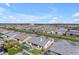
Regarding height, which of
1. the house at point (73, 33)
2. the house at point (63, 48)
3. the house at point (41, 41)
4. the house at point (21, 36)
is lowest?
the house at point (63, 48)

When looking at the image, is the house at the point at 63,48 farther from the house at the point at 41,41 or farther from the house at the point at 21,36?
the house at the point at 21,36

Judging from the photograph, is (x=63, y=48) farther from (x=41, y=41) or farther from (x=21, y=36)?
(x=21, y=36)

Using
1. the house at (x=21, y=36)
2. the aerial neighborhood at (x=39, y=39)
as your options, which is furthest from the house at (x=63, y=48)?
the house at (x=21, y=36)

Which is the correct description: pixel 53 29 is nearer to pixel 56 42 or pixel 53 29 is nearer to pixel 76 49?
pixel 56 42

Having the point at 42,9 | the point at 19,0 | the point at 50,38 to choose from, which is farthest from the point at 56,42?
the point at 19,0

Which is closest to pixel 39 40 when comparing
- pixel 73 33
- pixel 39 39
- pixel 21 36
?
pixel 39 39

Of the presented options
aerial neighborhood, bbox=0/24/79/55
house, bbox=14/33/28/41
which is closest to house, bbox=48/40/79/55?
aerial neighborhood, bbox=0/24/79/55
